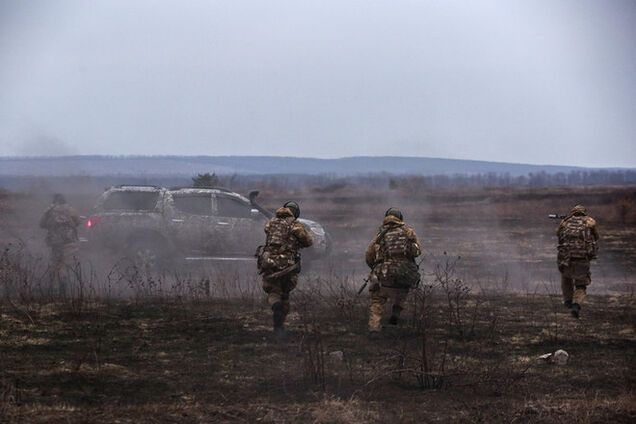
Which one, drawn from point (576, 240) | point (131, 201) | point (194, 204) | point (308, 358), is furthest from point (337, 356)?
point (131, 201)

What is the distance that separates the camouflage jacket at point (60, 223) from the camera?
607 inches

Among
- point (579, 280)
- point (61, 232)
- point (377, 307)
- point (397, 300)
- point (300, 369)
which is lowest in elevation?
point (300, 369)

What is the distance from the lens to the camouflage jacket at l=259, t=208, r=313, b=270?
11190 mm

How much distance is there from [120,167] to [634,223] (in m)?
110

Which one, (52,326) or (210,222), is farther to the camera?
(210,222)

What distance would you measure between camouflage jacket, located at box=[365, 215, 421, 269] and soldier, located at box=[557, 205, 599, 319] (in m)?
3.16

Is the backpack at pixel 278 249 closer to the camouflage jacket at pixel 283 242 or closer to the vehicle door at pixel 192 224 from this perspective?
the camouflage jacket at pixel 283 242

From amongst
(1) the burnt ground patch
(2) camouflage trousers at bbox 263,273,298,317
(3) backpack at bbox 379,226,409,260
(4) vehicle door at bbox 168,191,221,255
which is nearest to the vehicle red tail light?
(4) vehicle door at bbox 168,191,221,255

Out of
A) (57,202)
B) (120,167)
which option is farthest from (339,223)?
(120,167)

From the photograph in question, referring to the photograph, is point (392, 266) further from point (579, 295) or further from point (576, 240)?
point (579, 295)

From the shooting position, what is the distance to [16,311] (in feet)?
42.4

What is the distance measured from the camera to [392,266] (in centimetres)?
1136

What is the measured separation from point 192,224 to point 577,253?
778 cm

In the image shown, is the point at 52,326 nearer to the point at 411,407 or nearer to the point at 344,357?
the point at 344,357
